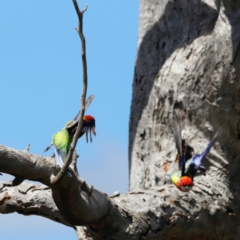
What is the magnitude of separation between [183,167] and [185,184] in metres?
0.12

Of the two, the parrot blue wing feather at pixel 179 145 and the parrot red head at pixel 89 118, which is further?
the parrot blue wing feather at pixel 179 145

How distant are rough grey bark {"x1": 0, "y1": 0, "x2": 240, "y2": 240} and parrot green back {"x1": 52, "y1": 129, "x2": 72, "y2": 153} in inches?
21.7

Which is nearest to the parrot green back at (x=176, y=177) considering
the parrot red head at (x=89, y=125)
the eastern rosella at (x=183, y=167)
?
the eastern rosella at (x=183, y=167)

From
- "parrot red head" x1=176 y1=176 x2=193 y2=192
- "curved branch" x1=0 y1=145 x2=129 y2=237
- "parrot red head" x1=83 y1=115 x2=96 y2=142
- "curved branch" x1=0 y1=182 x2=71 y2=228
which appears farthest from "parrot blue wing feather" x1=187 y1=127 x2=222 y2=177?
"parrot red head" x1=83 y1=115 x2=96 y2=142

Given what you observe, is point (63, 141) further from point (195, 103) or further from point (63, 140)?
point (195, 103)

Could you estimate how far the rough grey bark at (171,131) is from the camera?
14.6ft

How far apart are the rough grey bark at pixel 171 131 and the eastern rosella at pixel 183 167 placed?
0.18 metres

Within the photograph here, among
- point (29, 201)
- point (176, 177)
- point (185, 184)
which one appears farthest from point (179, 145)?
point (29, 201)

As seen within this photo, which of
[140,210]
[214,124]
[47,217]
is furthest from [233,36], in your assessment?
[47,217]

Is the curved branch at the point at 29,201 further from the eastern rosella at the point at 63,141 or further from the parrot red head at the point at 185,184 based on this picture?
the eastern rosella at the point at 63,141

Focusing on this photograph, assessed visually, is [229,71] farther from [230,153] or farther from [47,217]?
[47,217]

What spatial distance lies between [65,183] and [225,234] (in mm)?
1717

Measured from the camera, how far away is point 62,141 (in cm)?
357

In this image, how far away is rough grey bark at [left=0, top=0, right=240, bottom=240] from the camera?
4.45 meters
